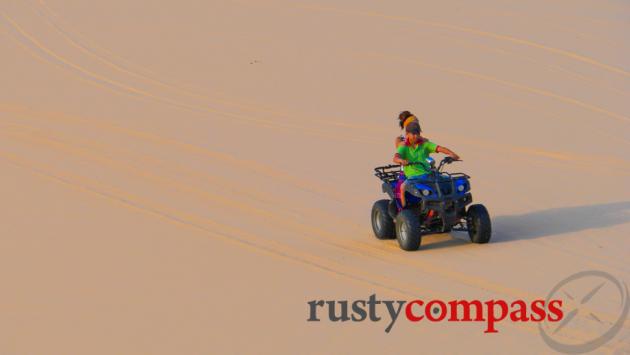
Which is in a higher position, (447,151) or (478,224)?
(447,151)

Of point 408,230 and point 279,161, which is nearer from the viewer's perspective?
point 408,230

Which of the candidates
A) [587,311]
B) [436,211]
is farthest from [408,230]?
[587,311]

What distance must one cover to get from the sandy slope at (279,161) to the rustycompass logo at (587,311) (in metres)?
0.10

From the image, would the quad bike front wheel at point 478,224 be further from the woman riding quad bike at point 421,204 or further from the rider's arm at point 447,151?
the rider's arm at point 447,151

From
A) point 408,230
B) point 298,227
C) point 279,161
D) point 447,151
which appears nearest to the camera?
point 408,230

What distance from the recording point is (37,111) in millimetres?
17656

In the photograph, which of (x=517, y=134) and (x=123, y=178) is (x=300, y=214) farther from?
(x=517, y=134)

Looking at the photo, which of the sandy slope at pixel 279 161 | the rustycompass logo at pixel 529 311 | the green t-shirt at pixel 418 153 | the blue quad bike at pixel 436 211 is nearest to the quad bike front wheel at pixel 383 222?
the blue quad bike at pixel 436 211

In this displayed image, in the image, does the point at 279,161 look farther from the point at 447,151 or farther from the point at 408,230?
the point at 408,230

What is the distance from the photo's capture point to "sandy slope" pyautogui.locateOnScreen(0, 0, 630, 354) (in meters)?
9.34

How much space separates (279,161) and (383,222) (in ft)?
13.1

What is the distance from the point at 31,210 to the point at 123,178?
1940 mm

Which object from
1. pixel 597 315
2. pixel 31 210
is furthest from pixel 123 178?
pixel 597 315

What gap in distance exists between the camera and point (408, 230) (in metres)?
11.0
